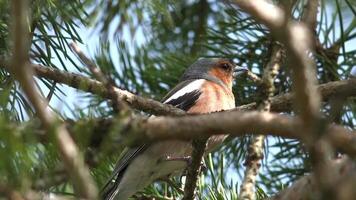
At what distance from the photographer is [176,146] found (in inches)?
182

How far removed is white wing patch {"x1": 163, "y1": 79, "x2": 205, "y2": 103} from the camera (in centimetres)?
498

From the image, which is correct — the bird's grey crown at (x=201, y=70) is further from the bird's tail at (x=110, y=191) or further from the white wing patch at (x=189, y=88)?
the bird's tail at (x=110, y=191)

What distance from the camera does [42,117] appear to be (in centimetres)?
140

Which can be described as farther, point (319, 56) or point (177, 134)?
point (319, 56)

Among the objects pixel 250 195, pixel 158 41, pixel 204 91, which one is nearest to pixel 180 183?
pixel 250 195

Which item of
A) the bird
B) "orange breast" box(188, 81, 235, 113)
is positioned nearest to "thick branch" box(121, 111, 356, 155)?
the bird

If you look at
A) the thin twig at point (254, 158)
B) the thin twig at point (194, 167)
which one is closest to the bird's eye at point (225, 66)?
the thin twig at point (254, 158)

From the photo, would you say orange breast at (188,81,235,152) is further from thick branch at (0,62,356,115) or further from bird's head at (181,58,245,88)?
thick branch at (0,62,356,115)

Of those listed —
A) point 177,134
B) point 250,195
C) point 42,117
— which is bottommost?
point 250,195

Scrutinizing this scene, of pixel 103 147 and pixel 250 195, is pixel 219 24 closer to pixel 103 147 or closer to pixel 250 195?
pixel 250 195

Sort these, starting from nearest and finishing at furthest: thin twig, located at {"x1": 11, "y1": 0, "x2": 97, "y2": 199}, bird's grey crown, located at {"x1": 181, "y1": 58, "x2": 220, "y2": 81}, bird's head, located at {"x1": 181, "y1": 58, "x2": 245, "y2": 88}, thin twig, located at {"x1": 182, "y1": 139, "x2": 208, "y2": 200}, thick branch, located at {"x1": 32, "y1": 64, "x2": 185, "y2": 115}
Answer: thin twig, located at {"x1": 11, "y1": 0, "x2": 97, "y2": 199} → thin twig, located at {"x1": 182, "y1": 139, "x2": 208, "y2": 200} → thick branch, located at {"x1": 32, "y1": 64, "x2": 185, "y2": 115} → bird's grey crown, located at {"x1": 181, "y1": 58, "x2": 220, "y2": 81} → bird's head, located at {"x1": 181, "y1": 58, "x2": 245, "y2": 88}

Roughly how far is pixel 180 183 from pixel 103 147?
258 centimetres

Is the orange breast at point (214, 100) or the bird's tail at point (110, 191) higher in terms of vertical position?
the orange breast at point (214, 100)

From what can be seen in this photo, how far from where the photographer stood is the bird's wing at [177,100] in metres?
4.42
